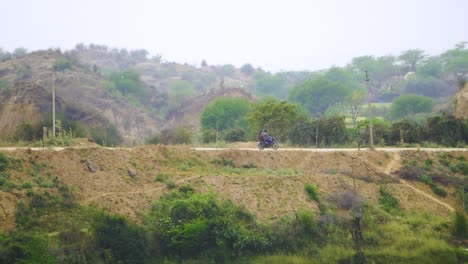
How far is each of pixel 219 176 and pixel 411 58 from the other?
8973cm

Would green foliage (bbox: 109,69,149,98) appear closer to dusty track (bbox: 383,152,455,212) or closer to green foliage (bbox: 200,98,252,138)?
green foliage (bbox: 200,98,252,138)

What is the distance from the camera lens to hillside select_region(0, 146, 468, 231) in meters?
26.3

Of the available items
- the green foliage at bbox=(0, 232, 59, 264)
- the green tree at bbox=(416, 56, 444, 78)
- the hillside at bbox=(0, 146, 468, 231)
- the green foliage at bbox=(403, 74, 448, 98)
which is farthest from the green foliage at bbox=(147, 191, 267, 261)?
the green tree at bbox=(416, 56, 444, 78)

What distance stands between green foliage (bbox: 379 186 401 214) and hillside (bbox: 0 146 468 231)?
0.30 meters

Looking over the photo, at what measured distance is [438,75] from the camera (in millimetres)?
105062

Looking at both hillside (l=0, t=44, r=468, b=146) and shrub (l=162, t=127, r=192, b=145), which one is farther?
hillside (l=0, t=44, r=468, b=146)

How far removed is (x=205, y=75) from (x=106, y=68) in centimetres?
2031

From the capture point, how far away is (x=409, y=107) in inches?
3056

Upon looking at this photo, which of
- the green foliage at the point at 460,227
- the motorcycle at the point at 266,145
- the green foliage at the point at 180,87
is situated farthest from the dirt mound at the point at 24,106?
the green foliage at the point at 180,87

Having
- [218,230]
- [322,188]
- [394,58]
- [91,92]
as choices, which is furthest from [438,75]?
[218,230]

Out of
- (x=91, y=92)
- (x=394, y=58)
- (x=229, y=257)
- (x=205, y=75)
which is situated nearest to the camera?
(x=229, y=257)

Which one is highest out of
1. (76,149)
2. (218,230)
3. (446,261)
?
(76,149)

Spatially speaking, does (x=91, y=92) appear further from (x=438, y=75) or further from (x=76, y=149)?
(x=438, y=75)

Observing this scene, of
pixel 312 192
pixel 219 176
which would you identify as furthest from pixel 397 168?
pixel 219 176
